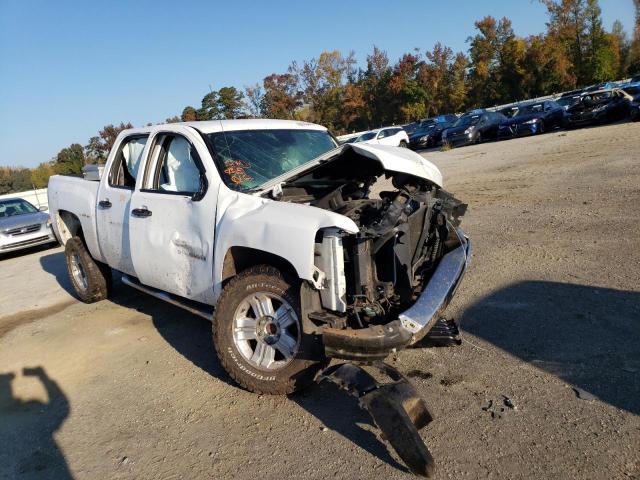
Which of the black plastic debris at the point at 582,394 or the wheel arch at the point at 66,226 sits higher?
the wheel arch at the point at 66,226

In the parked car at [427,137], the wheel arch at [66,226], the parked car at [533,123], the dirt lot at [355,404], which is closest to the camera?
the dirt lot at [355,404]

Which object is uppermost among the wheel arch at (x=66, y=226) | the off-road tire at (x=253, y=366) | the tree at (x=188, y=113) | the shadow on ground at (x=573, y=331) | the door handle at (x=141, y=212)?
the tree at (x=188, y=113)

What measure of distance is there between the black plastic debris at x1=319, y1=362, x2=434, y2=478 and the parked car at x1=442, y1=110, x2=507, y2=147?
21303mm

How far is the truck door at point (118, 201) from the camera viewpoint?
16.7ft

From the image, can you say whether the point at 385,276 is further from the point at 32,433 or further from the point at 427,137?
the point at 427,137

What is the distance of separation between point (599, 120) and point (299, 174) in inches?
766

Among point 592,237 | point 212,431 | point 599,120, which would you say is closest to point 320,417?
point 212,431

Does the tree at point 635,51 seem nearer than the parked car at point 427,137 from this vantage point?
No

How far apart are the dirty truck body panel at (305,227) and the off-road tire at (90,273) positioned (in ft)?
2.08

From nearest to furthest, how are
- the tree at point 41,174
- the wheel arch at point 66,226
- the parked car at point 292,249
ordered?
the parked car at point 292,249
the wheel arch at point 66,226
the tree at point 41,174

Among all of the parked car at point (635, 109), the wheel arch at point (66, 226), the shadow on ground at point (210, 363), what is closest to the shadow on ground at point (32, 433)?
the shadow on ground at point (210, 363)

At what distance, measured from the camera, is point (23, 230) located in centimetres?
1202

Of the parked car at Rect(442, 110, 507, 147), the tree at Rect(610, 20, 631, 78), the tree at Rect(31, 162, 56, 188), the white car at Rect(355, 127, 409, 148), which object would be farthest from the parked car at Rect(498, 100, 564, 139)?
the tree at Rect(31, 162, 56, 188)

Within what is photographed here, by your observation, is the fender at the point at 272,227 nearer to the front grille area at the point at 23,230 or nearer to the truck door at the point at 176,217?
the truck door at the point at 176,217
